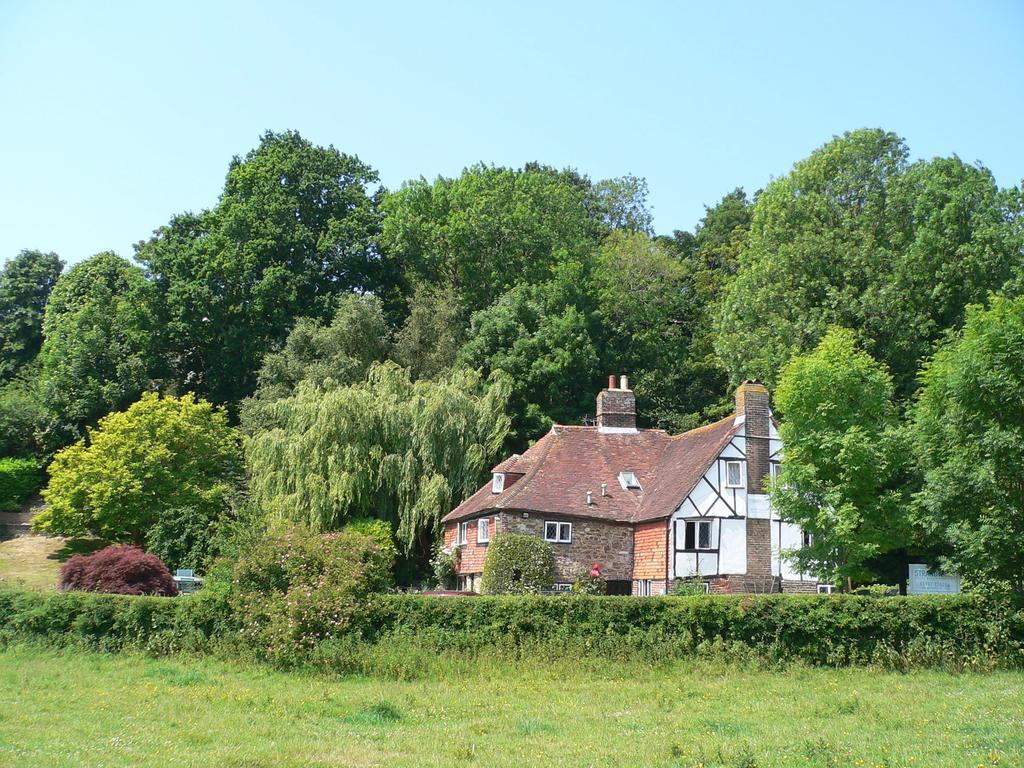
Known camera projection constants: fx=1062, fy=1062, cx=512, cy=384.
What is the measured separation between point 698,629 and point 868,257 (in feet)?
82.9

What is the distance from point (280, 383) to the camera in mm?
50375

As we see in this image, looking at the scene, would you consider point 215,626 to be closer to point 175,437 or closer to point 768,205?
point 175,437

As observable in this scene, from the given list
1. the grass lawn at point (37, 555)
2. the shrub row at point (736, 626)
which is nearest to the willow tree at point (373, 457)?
the grass lawn at point (37, 555)

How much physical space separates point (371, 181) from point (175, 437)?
2384 centimetres

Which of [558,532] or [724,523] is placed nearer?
[724,523]

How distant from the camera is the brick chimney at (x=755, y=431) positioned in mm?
37188

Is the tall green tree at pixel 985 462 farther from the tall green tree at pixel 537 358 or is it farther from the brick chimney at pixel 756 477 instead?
the tall green tree at pixel 537 358

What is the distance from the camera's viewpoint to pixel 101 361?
194 feet

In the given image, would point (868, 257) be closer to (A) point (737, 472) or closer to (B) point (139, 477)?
(A) point (737, 472)

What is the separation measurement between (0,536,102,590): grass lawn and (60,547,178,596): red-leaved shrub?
19095 millimetres

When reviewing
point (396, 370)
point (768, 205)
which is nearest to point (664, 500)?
point (396, 370)

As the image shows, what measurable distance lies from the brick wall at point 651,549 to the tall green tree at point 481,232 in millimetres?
22117

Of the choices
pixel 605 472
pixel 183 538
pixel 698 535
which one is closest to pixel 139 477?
pixel 183 538

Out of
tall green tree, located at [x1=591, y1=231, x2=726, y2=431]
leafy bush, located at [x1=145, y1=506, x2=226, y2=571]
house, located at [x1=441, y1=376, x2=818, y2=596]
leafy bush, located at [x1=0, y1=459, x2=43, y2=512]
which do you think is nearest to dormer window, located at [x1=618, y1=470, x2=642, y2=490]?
house, located at [x1=441, y1=376, x2=818, y2=596]
